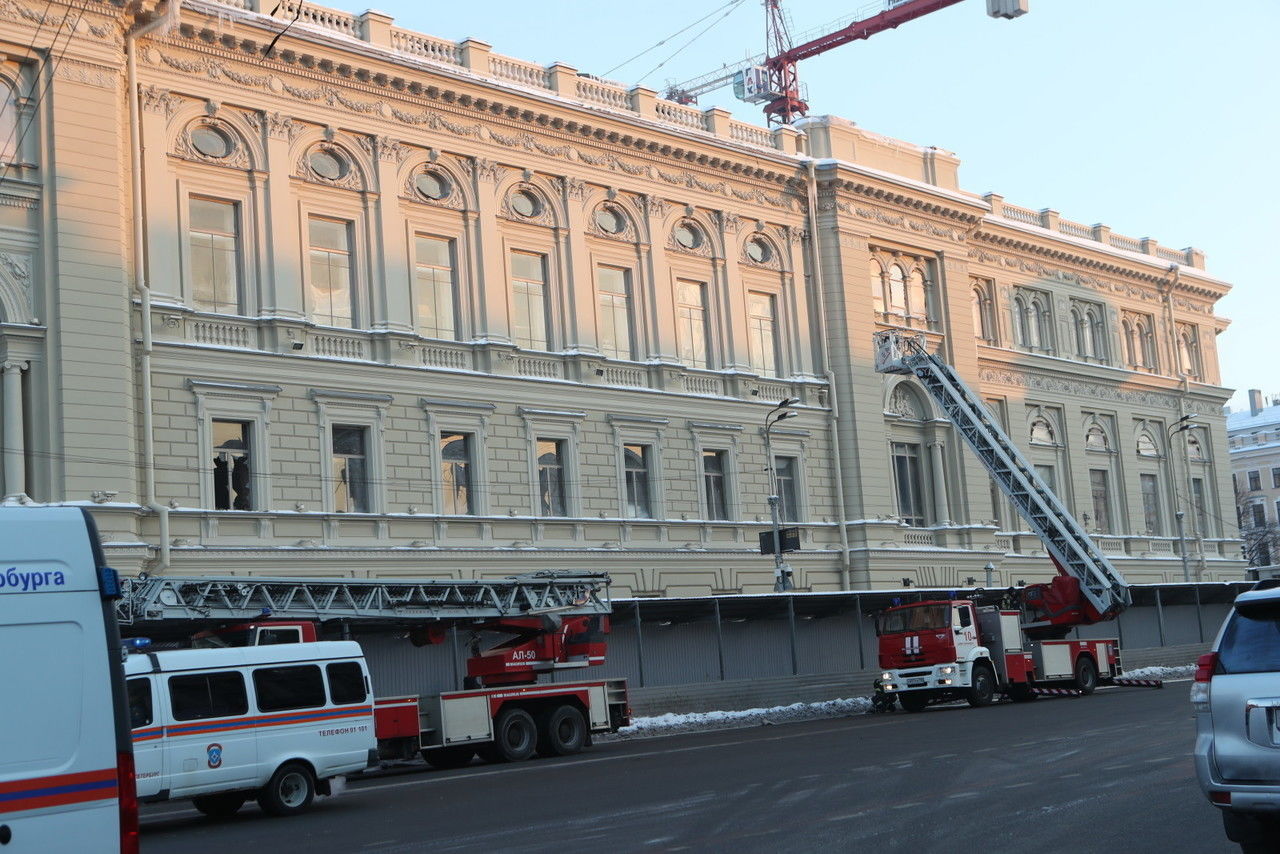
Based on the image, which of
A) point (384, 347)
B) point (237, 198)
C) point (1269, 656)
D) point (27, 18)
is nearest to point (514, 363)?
point (384, 347)

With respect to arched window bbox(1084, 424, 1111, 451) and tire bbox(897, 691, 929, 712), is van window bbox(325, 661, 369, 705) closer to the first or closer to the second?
tire bbox(897, 691, 929, 712)

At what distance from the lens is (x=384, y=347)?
125ft

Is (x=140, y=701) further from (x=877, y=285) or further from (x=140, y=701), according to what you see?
(x=877, y=285)

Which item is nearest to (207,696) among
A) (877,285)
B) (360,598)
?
(360,598)

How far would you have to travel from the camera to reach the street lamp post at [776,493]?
139 ft

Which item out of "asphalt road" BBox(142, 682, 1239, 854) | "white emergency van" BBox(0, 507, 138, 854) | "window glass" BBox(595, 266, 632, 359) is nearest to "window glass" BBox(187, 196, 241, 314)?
"window glass" BBox(595, 266, 632, 359)

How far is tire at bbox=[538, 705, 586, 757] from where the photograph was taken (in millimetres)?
28234

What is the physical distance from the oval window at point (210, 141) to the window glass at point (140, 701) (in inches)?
751

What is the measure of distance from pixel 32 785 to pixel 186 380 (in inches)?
1074

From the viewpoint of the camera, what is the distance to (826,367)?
1950 inches

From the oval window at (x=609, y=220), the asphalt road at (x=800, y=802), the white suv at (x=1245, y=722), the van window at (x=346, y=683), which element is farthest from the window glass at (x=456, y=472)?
the white suv at (x=1245, y=722)

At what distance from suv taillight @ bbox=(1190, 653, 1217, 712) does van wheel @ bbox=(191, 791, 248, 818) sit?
43.0ft

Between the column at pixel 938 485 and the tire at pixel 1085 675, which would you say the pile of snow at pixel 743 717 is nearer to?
the tire at pixel 1085 675

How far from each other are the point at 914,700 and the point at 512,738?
1272 centimetres
